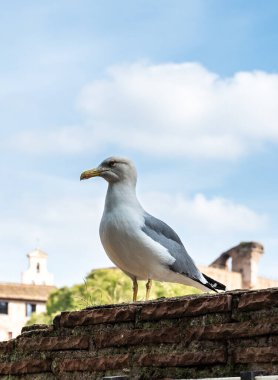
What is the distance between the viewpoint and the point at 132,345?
557 cm

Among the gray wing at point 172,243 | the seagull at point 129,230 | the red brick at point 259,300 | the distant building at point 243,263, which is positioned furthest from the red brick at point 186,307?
the distant building at point 243,263

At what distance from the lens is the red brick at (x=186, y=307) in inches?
203

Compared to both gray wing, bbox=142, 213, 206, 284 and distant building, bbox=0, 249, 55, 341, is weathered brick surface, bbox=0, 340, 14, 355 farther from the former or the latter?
distant building, bbox=0, 249, 55, 341

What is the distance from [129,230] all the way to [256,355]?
5.79 feet

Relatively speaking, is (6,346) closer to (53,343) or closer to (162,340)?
(53,343)

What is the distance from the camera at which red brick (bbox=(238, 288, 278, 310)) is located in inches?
194

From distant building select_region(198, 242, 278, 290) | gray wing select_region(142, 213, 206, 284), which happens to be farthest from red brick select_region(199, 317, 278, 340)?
distant building select_region(198, 242, 278, 290)

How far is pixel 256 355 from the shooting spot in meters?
4.92

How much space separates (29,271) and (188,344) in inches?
2652

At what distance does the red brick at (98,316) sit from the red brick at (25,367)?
11.9 inches

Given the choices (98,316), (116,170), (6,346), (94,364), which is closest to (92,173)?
(116,170)

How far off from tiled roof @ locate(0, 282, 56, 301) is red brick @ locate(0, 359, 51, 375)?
46.8 m

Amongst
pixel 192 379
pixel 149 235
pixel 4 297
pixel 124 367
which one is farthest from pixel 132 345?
pixel 4 297

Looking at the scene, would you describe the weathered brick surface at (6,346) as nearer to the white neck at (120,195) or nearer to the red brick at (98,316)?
the red brick at (98,316)
